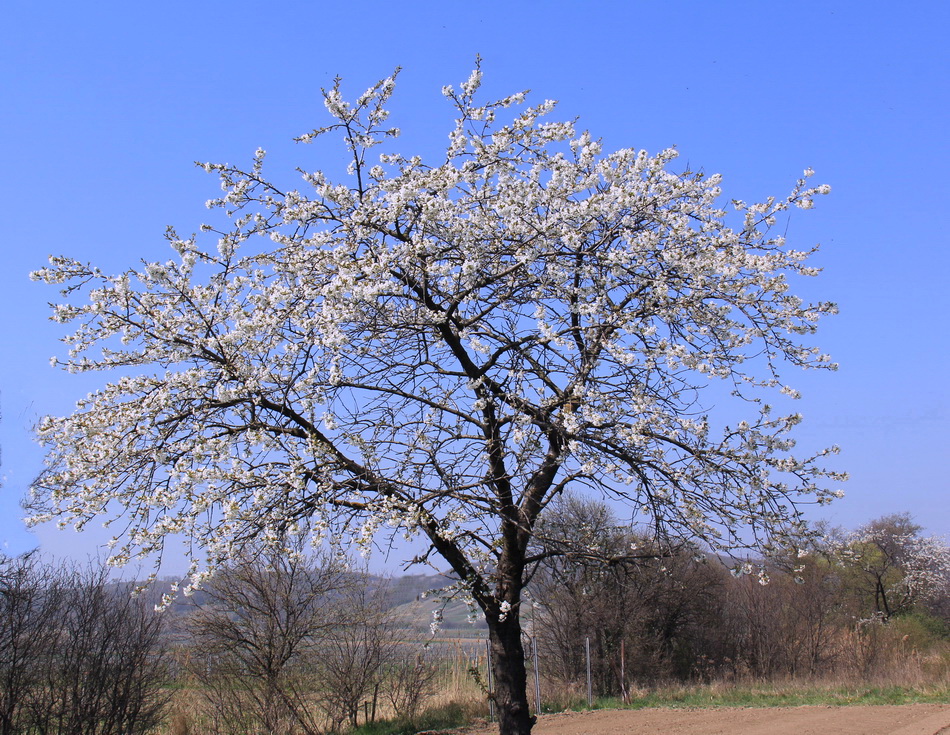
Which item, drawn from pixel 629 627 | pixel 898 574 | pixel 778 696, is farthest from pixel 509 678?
pixel 898 574

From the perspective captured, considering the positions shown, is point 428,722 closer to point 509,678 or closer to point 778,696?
point 509,678

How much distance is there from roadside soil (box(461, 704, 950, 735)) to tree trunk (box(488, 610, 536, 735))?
22.4 feet

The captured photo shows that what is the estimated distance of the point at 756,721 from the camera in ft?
46.2

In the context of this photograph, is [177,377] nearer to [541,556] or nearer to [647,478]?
[541,556]

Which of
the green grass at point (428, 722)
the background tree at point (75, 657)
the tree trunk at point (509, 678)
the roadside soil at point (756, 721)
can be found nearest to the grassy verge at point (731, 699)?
the green grass at point (428, 722)

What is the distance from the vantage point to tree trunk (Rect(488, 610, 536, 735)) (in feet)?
22.6

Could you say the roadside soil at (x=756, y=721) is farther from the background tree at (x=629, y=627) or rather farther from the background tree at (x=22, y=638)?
the background tree at (x=22, y=638)

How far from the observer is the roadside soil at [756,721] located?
12445 mm

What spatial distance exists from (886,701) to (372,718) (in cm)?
1073

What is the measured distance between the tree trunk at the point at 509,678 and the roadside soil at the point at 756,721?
682 cm

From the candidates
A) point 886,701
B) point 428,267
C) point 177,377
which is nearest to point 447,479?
point 428,267

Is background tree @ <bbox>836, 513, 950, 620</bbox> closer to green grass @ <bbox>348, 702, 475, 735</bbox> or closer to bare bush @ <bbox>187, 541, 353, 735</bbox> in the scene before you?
green grass @ <bbox>348, 702, 475, 735</bbox>

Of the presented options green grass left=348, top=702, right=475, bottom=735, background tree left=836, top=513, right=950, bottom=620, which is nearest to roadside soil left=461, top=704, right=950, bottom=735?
green grass left=348, top=702, right=475, bottom=735

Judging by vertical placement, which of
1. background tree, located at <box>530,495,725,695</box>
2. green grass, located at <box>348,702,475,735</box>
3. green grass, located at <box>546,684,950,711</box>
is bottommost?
green grass, located at <box>546,684,950,711</box>
